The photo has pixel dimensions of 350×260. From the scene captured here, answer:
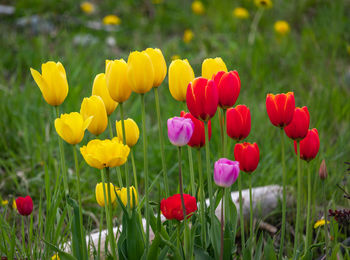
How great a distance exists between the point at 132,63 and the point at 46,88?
21 centimetres

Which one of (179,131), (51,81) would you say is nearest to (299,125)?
(179,131)

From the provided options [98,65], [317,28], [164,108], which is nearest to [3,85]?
[98,65]

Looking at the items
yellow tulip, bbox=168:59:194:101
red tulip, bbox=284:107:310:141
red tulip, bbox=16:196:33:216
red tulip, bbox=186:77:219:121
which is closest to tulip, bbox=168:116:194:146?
red tulip, bbox=186:77:219:121

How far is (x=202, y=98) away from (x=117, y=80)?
0.60 ft

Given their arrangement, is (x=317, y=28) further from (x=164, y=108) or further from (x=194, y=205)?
(x=194, y=205)

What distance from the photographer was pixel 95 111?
930 mm

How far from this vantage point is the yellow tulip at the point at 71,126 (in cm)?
89

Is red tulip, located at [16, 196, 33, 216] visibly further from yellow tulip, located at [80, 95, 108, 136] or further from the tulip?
the tulip

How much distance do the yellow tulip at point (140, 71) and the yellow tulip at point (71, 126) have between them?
0.12 meters

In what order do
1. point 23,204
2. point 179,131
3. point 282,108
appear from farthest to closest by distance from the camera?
point 23,204
point 282,108
point 179,131

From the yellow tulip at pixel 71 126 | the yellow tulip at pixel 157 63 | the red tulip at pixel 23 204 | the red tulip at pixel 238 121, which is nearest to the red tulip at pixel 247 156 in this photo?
the red tulip at pixel 238 121

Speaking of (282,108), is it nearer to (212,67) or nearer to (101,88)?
(212,67)

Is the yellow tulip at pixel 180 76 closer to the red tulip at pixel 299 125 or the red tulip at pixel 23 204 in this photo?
the red tulip at pixel 299 125

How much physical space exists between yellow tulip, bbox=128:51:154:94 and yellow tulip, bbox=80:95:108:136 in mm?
83
